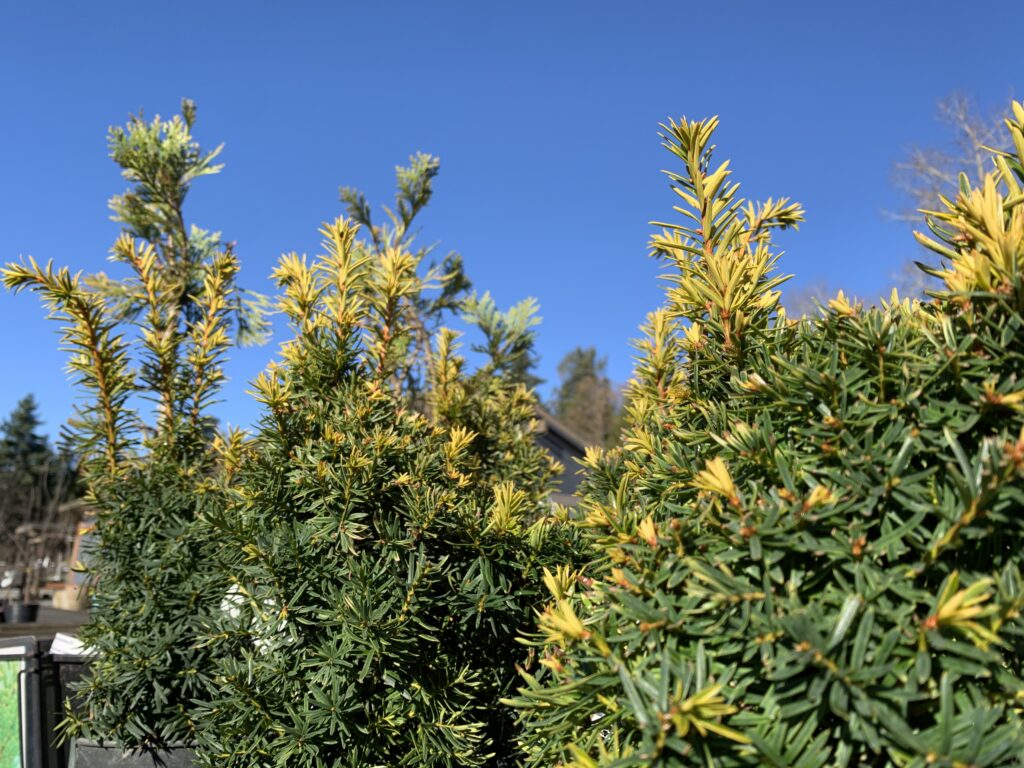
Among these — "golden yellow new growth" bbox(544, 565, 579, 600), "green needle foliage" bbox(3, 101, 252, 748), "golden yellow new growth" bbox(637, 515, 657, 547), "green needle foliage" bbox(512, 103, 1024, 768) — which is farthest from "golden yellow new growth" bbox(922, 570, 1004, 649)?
"green needle foliage" bbox(3, 101, 252, 748)

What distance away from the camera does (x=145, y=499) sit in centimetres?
321

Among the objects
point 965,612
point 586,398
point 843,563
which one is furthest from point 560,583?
point 586,398

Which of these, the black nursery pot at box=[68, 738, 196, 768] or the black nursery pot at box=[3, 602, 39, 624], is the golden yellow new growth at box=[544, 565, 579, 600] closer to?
the black nursery pot at box=[68, 738, 196, 768]

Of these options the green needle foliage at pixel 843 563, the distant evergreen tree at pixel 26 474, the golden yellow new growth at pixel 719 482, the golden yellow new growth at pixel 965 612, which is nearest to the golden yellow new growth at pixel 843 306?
the green needle foliage at pixel 843 563

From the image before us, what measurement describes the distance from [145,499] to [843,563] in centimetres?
300

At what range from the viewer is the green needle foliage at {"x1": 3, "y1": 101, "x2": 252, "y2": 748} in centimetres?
289

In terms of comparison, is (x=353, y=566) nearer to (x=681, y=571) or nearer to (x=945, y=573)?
(x=681, y=571)

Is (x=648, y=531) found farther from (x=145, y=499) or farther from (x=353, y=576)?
(x=145, y=499)

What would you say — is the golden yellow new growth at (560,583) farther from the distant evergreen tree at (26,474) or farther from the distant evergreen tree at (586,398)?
the distant evergreen tree at (586,398)

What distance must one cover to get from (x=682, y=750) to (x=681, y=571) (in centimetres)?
32

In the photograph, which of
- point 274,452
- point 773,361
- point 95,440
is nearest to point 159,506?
point 95,440

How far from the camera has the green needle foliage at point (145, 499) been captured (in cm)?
289

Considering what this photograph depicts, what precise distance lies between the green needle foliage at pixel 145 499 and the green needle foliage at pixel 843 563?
1847 mm

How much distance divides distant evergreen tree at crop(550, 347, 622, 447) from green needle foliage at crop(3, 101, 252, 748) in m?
41.7
